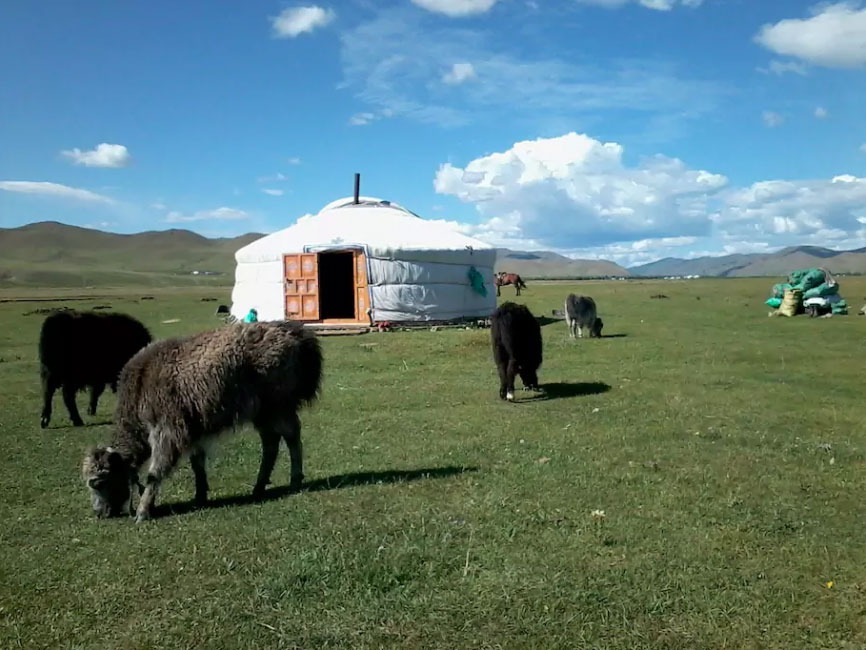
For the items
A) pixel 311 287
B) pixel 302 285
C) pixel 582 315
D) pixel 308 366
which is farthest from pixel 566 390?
pixel 302 285

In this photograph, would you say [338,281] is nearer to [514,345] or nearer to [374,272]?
[374,272]

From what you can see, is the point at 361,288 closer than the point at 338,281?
Yes

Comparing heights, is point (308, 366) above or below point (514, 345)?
above

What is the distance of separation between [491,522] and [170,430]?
108 inches

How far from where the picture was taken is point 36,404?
11.7 m

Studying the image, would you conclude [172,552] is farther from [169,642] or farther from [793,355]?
[793,355]

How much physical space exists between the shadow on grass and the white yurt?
608 inches

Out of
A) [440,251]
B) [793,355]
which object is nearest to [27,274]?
[440,251]

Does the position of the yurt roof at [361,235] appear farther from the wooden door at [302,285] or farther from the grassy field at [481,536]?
the grassy field at [481,536]

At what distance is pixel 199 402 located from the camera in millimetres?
6094

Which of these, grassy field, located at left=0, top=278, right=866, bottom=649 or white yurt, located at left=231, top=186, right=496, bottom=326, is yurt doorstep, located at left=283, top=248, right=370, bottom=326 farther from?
grassy field, located at left=0, top=278, right=866, bottom=649

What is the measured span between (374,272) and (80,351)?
12538mm

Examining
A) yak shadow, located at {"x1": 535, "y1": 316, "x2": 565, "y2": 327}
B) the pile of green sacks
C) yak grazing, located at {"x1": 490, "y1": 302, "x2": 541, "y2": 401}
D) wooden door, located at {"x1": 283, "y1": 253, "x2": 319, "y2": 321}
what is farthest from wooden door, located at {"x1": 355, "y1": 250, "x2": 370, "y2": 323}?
the pile of green sacks

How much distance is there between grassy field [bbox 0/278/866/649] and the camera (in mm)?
3898
